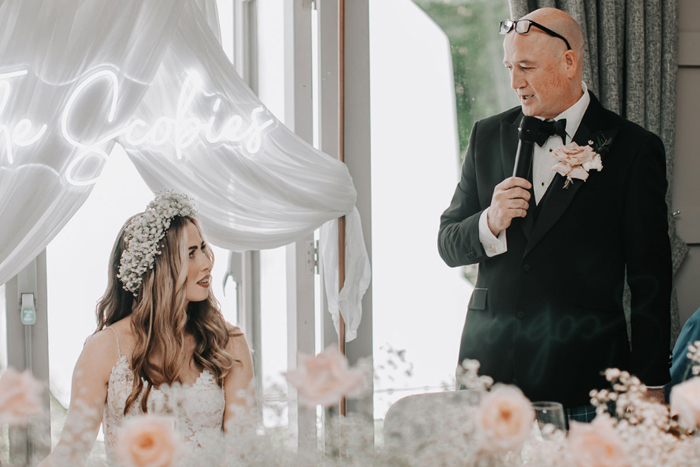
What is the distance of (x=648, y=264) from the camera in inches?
68.9

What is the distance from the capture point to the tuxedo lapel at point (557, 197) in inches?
71.8

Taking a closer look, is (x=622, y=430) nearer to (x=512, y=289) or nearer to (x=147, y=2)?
(x=512, y=289)

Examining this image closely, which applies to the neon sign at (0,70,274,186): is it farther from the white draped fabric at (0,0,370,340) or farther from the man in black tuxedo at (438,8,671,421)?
the man in black tuxedo at (438,8,671,421)

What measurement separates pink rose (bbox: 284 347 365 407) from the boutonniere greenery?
1.33 metres

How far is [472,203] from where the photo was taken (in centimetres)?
206

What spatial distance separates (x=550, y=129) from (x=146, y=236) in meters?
1.18

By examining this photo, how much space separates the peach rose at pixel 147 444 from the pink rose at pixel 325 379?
12 cm

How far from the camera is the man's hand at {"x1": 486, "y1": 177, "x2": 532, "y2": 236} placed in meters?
1.78

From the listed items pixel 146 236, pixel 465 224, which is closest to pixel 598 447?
pixel 465 224

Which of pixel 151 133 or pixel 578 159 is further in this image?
pixel 151 133

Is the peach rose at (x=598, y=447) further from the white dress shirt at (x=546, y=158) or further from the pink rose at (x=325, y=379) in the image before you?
the white dress shirt at (x=546, y=158)

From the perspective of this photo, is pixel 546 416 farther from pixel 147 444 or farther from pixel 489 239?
pixel 489 239

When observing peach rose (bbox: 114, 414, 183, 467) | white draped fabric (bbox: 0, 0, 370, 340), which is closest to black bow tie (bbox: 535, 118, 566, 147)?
white draped fabric (bbox: 0, 0, 370, 340)

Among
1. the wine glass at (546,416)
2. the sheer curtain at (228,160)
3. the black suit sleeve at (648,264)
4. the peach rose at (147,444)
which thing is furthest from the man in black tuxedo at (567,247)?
the peach rose at (147,444)
